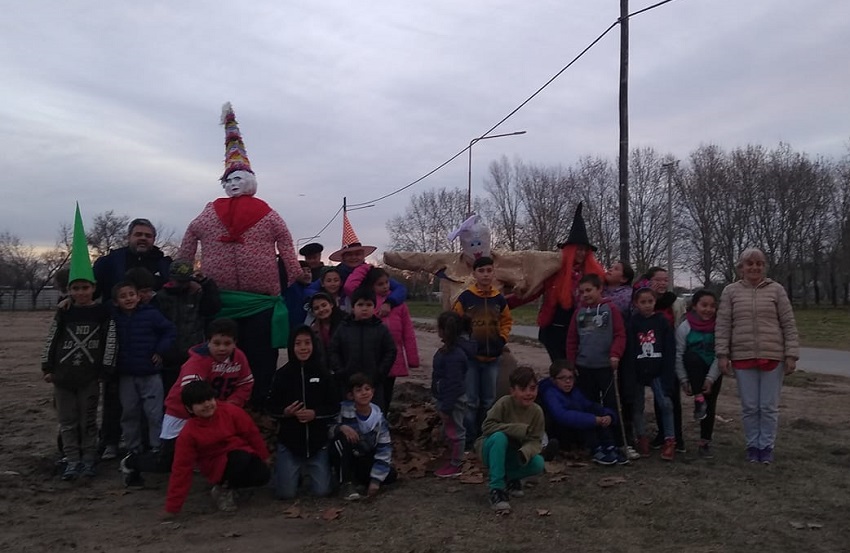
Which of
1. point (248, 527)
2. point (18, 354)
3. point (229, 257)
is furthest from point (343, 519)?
point (18, 354)

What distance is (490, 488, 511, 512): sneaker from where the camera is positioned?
197 inches

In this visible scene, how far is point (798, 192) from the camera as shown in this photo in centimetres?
4884

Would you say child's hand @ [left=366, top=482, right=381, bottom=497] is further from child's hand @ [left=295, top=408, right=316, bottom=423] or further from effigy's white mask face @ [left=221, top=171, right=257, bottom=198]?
effigy's white mask face @ [left=221, top=171, right=257, bottom=198]

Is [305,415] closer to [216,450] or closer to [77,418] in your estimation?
[216,450]

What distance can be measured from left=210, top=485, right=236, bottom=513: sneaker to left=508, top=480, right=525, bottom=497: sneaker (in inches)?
81.6

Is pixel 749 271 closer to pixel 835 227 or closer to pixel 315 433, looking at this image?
pixel 315 433

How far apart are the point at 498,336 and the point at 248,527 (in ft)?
9.29

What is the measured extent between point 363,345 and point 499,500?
180 centimetres

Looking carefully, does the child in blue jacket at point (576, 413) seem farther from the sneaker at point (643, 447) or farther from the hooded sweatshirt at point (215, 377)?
the hooded sweatshirt at point (215, 377)

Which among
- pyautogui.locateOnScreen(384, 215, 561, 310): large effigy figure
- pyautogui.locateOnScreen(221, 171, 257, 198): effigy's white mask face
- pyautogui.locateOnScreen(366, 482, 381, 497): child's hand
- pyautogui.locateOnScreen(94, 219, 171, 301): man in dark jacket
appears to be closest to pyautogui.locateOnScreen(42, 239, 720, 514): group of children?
pyautogui.locateOnScreen(366, 482, 381, 497): child's hand

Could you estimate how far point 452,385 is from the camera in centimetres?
621

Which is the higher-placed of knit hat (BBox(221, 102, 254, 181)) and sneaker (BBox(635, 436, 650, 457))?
knit hat (BBox(221, 102, 254, 181))

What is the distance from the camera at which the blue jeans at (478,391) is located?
261 inches

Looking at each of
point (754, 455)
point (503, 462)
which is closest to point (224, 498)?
point (503, 462)
